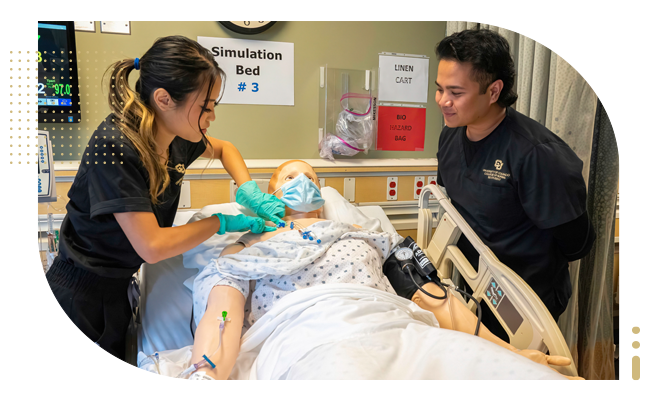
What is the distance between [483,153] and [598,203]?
20.2 inches

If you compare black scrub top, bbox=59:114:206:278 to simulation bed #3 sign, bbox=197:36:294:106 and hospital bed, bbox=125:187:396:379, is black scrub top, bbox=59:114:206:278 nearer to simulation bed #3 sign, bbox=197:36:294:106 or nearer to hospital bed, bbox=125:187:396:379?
hospital bed, bbox=125:187:396:379

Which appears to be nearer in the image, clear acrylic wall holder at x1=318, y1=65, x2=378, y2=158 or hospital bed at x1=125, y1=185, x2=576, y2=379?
hospital bed at x1=125, y1=185, x2=576, y2=379

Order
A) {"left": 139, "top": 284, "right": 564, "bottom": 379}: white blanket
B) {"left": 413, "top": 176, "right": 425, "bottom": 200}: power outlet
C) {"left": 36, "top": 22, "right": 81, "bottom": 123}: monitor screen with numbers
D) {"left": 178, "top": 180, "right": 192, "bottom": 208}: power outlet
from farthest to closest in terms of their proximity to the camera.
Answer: {"left": 413, "top": 176, "right": 425, "bottom": 200}: power outlet
{"left": 178, "top": 180, "right": 192, "bottom": 208}: power outlet
{"left": 36, "top": 22, "right": 81, "bottom": 123}: monitor screen with numbers
{"left": 139, "top": 284, "right": 564, "bottom": 379}: white blanket

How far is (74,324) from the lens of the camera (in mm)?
1131

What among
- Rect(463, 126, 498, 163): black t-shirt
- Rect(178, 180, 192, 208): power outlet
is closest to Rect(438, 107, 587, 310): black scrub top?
Rect(463, 126, 498, 163): black t-shirt

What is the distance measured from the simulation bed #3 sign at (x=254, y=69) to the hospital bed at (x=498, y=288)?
3.26ft

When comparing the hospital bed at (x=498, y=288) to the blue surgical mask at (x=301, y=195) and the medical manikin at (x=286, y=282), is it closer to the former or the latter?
the medical manikin at (x=286, y=282)

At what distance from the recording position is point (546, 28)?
1532 millimetres

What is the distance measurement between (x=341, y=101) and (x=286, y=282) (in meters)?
1.23

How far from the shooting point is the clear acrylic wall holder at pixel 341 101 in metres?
2.16

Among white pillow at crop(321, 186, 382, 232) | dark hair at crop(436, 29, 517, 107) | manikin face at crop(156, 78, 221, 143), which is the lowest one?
white pillow at crop(321, 186, 382, 232)

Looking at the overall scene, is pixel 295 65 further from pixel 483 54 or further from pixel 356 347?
pixel 356 347

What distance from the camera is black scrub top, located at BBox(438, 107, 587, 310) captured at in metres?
1.27

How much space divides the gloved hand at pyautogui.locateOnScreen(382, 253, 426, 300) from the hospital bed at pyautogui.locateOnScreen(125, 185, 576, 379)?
16cm
